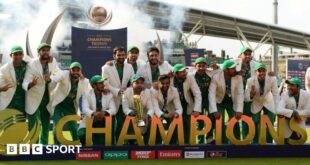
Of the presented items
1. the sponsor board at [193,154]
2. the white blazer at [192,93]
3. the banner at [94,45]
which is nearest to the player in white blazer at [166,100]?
the white blazer at [192,93]

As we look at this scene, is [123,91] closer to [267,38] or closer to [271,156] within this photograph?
[271,156]

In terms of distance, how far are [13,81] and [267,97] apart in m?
3.70

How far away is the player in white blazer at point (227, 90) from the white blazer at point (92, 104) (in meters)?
1.41

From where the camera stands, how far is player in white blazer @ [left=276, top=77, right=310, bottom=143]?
252 inches

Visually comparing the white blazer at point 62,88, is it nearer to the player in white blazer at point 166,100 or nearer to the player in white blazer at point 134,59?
the player in white blazer at point 134,59

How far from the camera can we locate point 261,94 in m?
6.75

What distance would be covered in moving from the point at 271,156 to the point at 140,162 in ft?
5.77

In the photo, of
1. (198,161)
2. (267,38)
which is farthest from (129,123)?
(267,38)

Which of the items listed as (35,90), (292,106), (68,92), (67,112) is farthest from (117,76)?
(292,106)

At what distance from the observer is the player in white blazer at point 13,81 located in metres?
6.16

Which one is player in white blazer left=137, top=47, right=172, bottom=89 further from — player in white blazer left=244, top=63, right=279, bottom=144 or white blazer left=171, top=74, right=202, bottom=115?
player in white blazer left=244, top=63, right=279, bottom=144

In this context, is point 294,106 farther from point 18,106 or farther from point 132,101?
point 18,106

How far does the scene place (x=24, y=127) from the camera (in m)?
5.96

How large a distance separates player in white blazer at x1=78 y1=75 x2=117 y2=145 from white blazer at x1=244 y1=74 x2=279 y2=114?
6.75 feet
